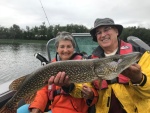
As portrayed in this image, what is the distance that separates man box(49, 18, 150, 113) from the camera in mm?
2424

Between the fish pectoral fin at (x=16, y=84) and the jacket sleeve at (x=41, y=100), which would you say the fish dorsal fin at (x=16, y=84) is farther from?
the jacket sleeve at (x=41, y=100)

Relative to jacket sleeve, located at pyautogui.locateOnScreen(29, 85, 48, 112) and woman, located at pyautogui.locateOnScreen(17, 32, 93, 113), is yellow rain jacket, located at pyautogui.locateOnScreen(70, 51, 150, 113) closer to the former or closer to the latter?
woman, located at pyautogui.locateOnScreen(17, 32, 93, 113)

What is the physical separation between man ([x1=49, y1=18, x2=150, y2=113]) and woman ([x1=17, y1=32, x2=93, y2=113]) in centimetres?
15

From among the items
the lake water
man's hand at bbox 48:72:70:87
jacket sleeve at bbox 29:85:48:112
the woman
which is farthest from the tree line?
man's hand at bbox 48:72:70:87

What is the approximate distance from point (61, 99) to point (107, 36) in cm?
100

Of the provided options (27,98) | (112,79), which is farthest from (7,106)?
(112,79)

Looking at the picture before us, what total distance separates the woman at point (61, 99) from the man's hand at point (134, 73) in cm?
89

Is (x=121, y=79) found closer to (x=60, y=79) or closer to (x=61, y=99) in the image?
(x=60, y=79)

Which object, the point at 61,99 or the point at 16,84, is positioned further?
the point at 61,99

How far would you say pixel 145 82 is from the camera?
240cm

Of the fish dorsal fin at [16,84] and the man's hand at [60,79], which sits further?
the fish dorsal fin at [16,84]

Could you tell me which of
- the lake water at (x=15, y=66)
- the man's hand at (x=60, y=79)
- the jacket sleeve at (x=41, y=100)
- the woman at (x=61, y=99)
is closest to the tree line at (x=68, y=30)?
the lake water at (x=15, y=66)

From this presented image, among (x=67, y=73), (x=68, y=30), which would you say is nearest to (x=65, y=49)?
(x=67, y=73)

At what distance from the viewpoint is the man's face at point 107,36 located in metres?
2.88
